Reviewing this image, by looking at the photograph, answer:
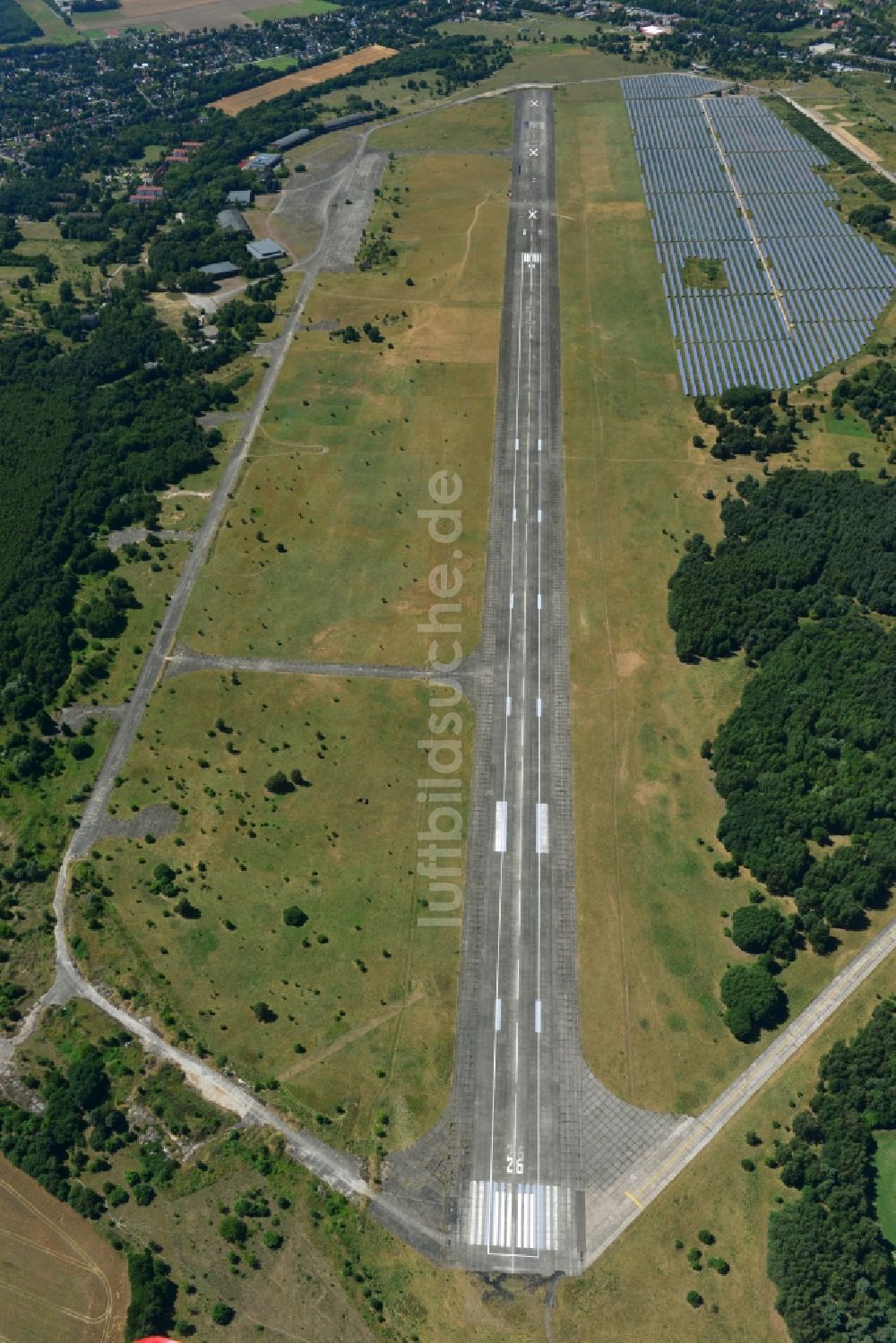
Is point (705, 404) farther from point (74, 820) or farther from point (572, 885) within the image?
point (74, 820)

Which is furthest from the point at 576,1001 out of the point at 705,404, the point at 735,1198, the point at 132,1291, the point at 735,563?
the point at 705,404

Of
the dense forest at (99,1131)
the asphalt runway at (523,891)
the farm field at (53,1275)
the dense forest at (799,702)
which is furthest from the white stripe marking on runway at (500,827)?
the farm field at (53,1275)

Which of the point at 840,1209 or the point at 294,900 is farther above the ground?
the point at 294,900

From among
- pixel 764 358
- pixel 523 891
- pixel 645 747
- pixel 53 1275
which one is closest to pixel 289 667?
pixel 523 891

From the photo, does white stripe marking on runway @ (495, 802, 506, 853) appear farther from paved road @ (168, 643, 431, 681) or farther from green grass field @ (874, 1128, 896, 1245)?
green grass field @ (874, 1128, 896, 1245)

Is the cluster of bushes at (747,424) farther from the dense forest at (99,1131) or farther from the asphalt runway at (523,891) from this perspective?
the dense forest at (99,1131)

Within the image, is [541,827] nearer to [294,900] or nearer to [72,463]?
[294,900]
